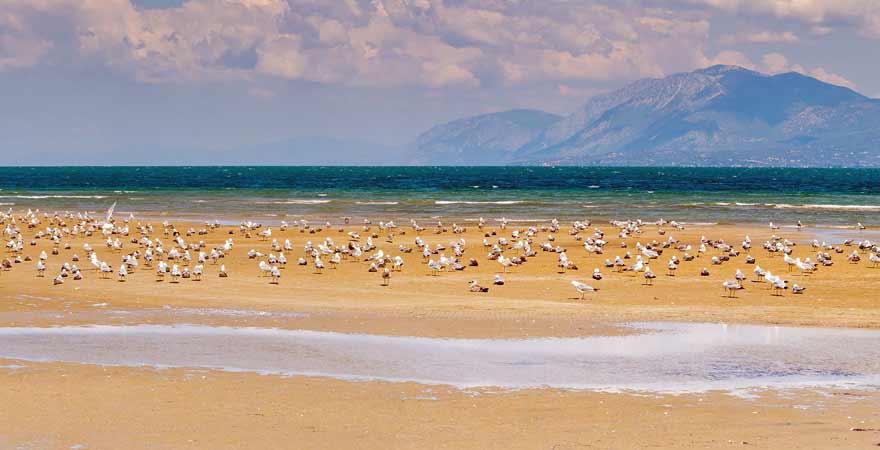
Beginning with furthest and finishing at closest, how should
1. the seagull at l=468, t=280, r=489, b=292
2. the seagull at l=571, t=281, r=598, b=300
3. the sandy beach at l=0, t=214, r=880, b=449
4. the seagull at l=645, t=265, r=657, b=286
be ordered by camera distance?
the seagull at l=645, t=265, r=657, b=286
the seagull at l=468, t=280, r=489, b=292
the seagull at l=571, t=281, r=598, b=300
the sandy beach at l=0, t=214, r=880, b=449

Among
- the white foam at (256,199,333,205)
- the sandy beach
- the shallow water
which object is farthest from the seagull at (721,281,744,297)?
the white foam at (256,199,333,205)

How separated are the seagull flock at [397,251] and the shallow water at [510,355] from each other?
328 inches

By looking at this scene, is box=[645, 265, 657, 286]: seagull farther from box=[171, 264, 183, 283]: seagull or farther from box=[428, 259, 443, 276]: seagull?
box=[171, 264, 183, 283]: seagull

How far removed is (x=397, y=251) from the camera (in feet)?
152

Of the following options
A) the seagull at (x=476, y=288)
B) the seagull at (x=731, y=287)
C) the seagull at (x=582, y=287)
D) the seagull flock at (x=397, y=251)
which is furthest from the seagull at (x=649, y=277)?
the seagull at (x=476, y=288)

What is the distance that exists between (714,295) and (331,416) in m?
18.3

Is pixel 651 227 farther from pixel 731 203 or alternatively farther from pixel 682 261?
pixel 731 203

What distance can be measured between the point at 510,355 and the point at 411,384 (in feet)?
11.7

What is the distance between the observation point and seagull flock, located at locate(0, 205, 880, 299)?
118 ft

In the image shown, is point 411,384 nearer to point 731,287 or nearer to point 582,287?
point 582,287

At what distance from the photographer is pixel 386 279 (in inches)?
1407

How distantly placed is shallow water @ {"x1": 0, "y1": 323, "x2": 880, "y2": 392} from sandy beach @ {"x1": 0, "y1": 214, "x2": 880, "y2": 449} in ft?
2.58

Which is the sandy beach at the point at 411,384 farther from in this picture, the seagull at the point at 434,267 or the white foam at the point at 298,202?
the white foam at the point at 298,202

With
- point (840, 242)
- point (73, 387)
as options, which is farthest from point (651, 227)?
point (73, 387)
